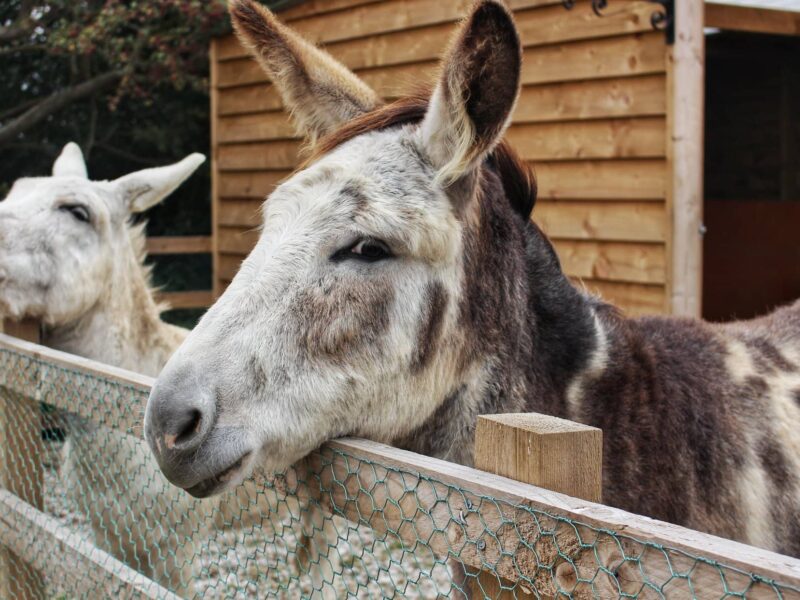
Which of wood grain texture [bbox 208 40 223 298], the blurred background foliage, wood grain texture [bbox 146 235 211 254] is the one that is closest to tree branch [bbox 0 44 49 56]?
the blurred background foliage

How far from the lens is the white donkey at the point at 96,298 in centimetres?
345

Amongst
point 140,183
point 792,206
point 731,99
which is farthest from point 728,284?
point 140,183

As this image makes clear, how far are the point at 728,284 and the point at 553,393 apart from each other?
5.35 m

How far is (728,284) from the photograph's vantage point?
6.98 meters

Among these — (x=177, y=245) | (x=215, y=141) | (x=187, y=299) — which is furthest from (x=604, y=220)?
(x=187, y=299)

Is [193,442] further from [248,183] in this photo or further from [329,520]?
[248,183]

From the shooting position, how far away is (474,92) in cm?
190

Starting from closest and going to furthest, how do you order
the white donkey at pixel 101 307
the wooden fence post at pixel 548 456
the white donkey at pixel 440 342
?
the wooden fence post at pixel 548 456 < the white donkey at pixel 440 342 < the white donkey at pixel 101 307

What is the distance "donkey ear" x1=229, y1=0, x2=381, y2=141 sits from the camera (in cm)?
233

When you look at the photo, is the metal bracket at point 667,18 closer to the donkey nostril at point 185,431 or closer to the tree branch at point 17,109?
the donkey nostril at point 185,431

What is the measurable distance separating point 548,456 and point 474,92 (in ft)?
2.95

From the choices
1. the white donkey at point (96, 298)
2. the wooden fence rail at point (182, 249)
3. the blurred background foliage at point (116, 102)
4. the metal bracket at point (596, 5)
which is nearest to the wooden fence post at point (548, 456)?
the white donkey at point (96, 298)

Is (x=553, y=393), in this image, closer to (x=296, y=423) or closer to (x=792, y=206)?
(x=296, y=423)

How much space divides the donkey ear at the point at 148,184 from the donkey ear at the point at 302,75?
6.78 feet
